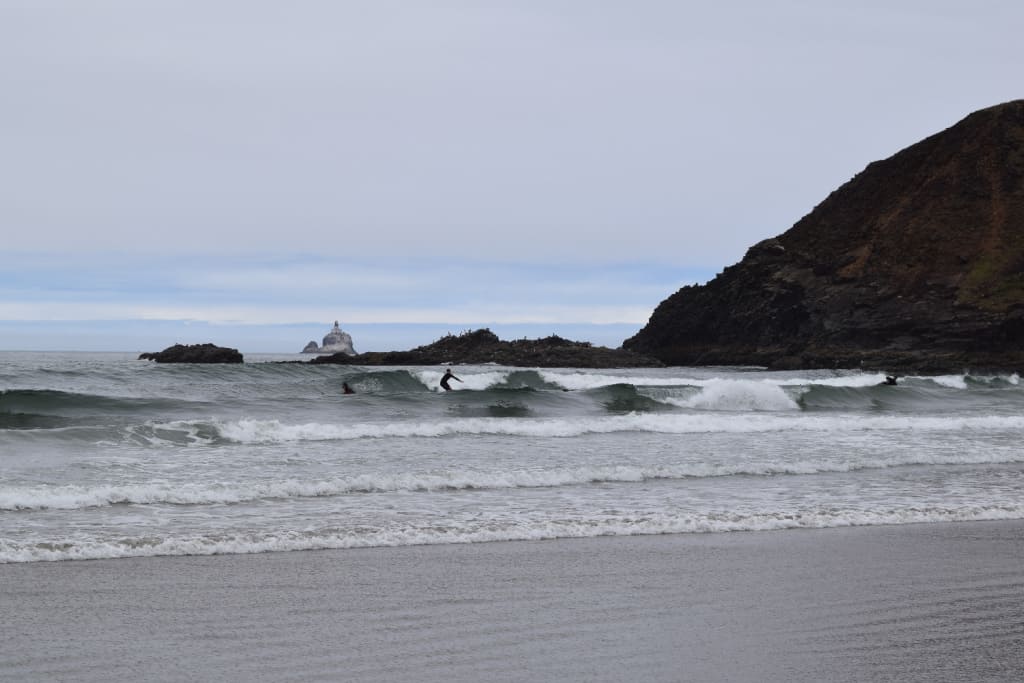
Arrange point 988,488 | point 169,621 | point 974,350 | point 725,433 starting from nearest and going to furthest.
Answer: point 169,621
point 988,488
point 725,433
point 974,350

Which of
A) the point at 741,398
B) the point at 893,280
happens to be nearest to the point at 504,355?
the point at 893,280

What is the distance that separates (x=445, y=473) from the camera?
1440 cm

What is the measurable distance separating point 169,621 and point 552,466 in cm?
961

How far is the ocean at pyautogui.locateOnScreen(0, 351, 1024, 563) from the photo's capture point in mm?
10430

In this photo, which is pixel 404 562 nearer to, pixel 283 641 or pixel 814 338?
pixel 283 641

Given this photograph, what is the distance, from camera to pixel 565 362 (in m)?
73.7

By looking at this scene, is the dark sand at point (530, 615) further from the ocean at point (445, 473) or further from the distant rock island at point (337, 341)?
the distant rock island at point (337, 341)

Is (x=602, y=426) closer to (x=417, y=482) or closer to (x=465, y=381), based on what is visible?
(x=417, y=482)

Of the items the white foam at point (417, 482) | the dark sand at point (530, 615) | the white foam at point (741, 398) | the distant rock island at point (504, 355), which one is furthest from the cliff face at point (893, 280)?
the dark sand at point (530, 615)

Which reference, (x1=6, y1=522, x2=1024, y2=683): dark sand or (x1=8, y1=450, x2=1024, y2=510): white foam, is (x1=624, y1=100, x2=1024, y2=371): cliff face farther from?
(x1=6, y1=522, x2=1024, y2=683): dark sand

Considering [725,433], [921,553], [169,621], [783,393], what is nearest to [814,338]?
[783,393]

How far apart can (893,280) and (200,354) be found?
167ft

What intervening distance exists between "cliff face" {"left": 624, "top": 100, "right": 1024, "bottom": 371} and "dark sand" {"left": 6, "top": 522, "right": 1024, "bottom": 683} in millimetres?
57437

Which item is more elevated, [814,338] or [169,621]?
[814,338]
